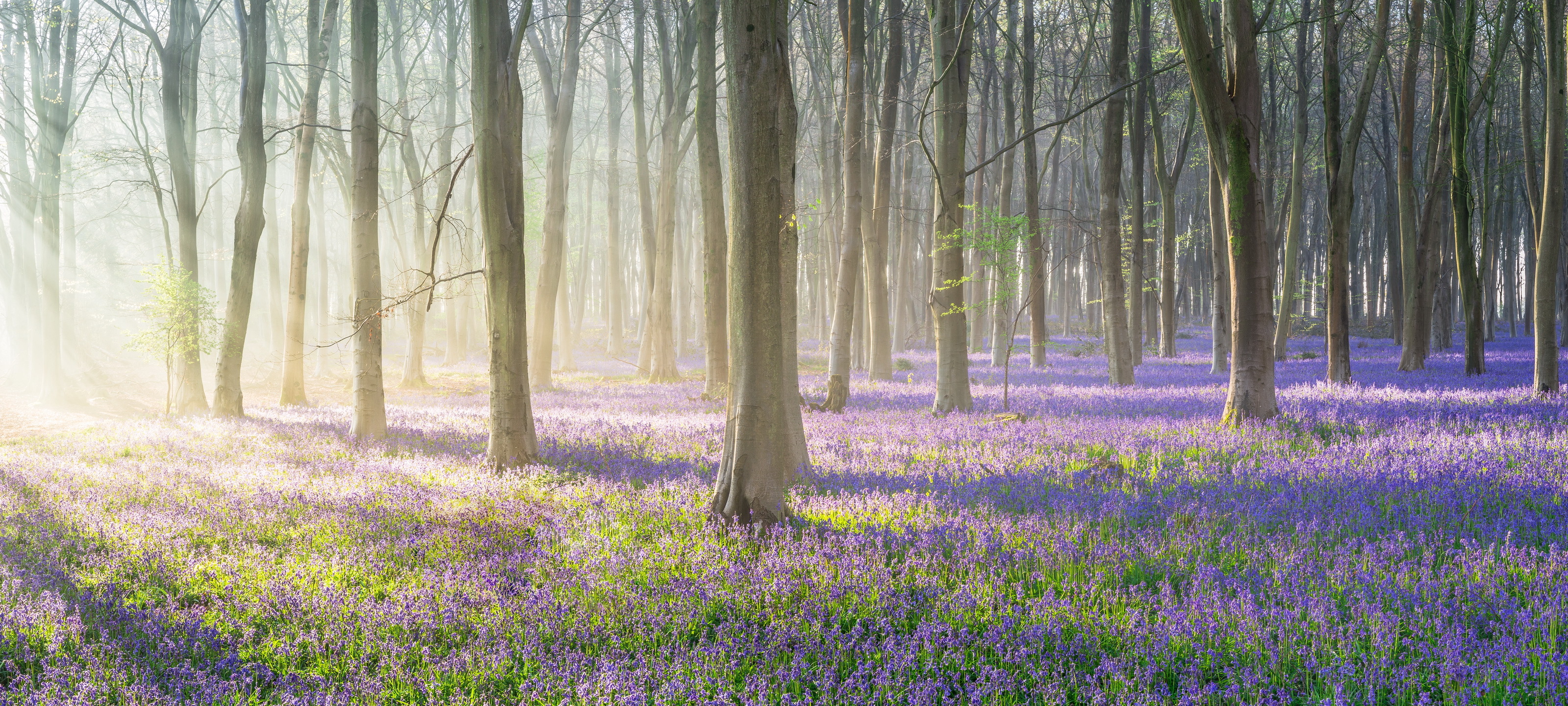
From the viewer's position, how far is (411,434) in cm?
1019

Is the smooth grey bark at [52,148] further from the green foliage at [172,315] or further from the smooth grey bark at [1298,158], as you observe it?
the smooth grey bark at [1298,158]

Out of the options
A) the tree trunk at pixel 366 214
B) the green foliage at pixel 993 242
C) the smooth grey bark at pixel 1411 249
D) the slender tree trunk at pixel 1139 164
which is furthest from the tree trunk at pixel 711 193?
the smooth grey bark at pixel 1411 249

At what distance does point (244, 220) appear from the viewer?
12586mm

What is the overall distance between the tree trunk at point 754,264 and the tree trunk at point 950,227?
5667 millimetres

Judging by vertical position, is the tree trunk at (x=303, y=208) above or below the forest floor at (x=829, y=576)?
above

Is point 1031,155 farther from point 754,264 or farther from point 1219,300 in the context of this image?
point 754,264

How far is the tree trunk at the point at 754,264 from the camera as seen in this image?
5.16 metres

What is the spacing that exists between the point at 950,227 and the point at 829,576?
7.74 m

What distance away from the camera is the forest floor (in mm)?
3039

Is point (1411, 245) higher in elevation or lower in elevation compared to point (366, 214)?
higher

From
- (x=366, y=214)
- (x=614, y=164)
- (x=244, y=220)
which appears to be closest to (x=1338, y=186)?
(x=366, y=214)

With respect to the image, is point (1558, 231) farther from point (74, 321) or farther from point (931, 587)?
point (74, 321)

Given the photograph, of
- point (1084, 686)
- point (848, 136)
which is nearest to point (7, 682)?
point (1084, 686)

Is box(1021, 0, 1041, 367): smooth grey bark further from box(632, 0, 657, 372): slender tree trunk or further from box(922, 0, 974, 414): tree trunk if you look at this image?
box(632, 0, 657, 372): slender tree trunk
